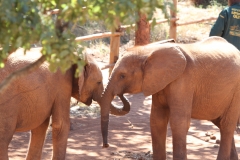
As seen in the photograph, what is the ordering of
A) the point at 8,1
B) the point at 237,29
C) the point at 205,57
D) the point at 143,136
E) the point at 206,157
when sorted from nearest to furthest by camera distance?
the point at 8,1 → the point at 205,57 → the point at 206,157 → the point at 237,29 → the point at 143,136

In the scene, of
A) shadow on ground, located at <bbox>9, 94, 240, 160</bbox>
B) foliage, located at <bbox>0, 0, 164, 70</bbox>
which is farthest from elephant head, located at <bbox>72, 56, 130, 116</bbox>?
foliage, located at <bbox>0, 0, 164, 70</bbox>

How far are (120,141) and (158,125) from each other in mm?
1737

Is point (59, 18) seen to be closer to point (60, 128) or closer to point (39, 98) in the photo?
point (39, 98)

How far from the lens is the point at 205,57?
21.7 ft

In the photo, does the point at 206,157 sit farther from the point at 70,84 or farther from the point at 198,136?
the point at 70,84

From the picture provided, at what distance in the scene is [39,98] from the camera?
580 cm

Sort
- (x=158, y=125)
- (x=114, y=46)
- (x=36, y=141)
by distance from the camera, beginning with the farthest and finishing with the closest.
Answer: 1. (x=114, y=46)
2. (x=158, y=125)
3. (x=36, y=141)

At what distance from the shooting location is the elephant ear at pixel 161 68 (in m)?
6.31

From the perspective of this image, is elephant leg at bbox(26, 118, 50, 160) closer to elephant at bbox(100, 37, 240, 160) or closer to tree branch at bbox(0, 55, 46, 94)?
elephant at bbox(100, 37, 240, 160)

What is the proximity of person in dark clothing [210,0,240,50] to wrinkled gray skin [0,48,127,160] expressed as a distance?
2.53 metres

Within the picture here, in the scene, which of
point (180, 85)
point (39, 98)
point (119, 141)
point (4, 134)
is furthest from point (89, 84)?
point (119, 141)

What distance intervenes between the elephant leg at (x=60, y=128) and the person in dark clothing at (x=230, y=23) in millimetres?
3036

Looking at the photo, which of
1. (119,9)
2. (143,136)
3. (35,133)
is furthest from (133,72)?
(119,9)

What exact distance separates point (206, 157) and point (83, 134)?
205 cm
